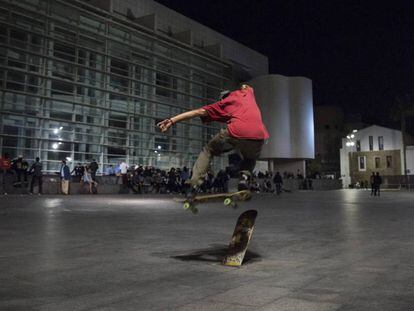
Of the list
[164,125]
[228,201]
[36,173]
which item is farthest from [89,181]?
[228,201]

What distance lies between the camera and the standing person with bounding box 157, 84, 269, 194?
17.4 feet

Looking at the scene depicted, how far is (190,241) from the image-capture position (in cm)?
684

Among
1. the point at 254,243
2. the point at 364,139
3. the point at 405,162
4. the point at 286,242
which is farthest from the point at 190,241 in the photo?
the point at 364,139

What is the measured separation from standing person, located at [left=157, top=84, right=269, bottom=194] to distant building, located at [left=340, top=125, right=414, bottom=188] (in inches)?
2593

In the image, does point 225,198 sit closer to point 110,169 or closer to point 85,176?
point 85,176

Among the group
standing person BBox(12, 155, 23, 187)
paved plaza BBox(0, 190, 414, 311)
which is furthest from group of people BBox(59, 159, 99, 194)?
paved plaza BBox(0, 190, 414, 311)

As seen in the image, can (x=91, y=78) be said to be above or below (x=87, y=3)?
below

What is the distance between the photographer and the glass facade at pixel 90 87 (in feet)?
95.6

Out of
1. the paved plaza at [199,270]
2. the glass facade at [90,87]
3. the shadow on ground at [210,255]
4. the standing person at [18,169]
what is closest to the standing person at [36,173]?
the standing person at [18,169]

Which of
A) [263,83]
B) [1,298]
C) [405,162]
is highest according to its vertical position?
[263,83]

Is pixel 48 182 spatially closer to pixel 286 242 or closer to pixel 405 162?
pixel 286 242

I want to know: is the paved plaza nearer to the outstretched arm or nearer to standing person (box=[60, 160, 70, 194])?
the outstretched arm

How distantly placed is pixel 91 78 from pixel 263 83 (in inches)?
996

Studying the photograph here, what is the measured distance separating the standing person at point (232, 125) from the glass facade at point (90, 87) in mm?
25333
